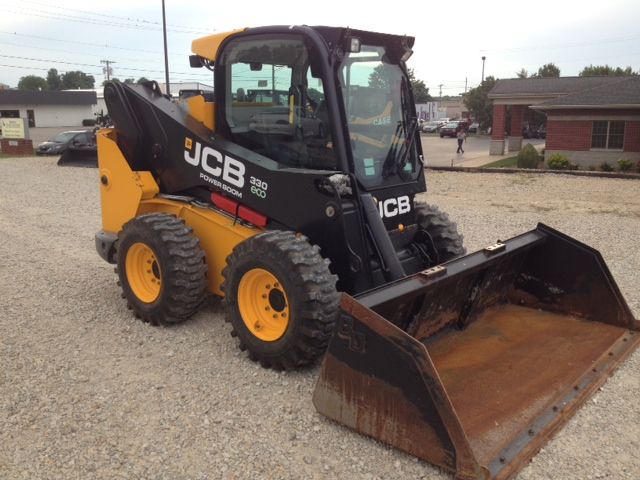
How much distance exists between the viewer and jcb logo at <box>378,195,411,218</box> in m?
4.50

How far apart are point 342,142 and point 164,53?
2547 cm

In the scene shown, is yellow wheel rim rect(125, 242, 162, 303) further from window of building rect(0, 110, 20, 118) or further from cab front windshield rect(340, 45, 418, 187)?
window of building rect(0, 110, 20, 118)

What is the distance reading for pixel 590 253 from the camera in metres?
4.70

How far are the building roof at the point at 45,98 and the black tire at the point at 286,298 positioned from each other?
67116mm

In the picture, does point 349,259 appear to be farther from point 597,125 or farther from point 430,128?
point 430,128

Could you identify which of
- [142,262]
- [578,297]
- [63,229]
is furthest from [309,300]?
[63,229]

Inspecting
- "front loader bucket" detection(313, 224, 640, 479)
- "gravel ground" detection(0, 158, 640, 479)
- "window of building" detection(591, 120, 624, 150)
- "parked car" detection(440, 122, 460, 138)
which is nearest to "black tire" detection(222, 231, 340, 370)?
"gravel ground" detection(0, 158, 640, 479)

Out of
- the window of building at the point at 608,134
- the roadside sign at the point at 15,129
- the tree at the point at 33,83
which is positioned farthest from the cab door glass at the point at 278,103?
the tree at the point at 33,83

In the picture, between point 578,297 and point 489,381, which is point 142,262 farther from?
point 578,297

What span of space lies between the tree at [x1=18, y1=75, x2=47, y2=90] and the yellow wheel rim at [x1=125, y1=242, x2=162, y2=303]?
124239 millimetres

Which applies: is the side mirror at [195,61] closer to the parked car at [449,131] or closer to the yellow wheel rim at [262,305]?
the yellow wheel rim at [262,305]

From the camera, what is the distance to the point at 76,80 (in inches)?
4860

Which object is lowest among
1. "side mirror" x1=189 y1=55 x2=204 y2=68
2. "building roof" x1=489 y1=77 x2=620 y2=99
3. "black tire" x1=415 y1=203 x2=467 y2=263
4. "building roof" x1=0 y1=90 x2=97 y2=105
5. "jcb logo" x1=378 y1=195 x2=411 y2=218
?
"black tire" x1=415 y1=203 x2=467 y2=263

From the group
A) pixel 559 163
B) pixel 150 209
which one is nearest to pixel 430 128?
pixel 559 163
